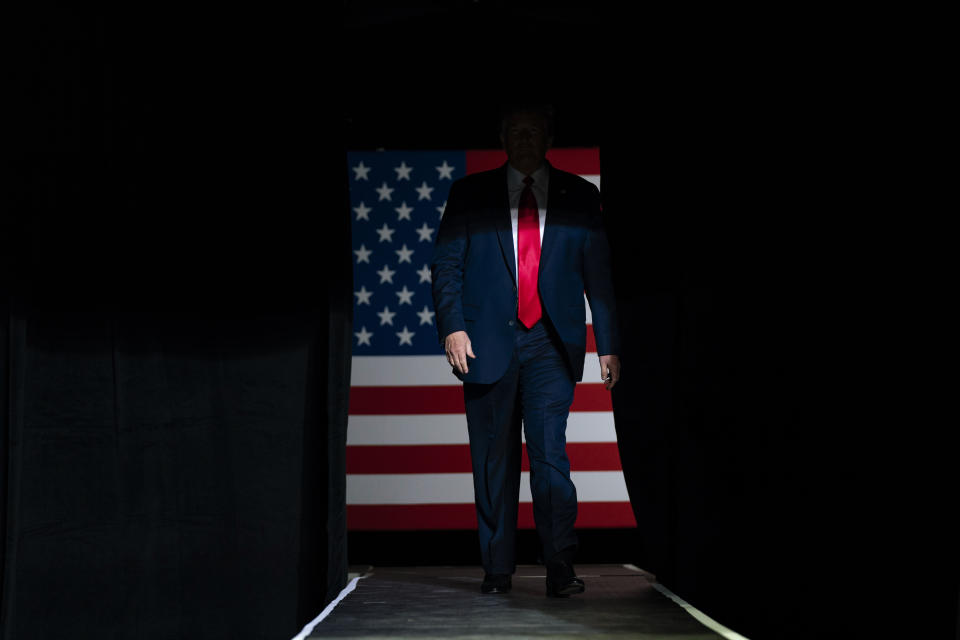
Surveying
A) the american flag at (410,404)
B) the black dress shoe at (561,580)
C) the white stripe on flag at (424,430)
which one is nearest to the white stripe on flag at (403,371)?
the american flag at (410,404)

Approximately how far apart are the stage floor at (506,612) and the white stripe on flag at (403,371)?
84 centimetres

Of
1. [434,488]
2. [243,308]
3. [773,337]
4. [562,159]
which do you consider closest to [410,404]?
[434,488]

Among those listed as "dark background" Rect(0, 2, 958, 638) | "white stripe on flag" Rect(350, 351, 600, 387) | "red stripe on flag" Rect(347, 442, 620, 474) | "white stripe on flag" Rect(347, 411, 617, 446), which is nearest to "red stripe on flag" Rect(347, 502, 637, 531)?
"red stripe on flag" Rect(347, 442, 620, 474)

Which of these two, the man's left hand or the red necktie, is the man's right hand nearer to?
the red necktie

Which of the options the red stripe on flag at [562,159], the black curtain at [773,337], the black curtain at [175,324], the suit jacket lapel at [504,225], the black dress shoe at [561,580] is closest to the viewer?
the black curtain at [773,337]

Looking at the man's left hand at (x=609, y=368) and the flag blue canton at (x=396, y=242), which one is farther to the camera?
the flag blue canton at (x=396, y=242)

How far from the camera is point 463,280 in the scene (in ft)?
8.86

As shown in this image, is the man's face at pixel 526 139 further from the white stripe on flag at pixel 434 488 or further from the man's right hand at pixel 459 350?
the white stripe on flag at pixel 434 488

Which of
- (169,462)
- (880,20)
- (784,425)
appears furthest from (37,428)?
(880,20)

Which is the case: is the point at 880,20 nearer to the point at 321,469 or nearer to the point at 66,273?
the point at 321,469

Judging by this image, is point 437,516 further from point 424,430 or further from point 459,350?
point 459,350

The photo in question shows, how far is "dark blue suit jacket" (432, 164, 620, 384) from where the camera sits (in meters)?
2.62

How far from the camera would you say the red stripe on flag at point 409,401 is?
3656 mm

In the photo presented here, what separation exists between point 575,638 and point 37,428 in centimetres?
179
